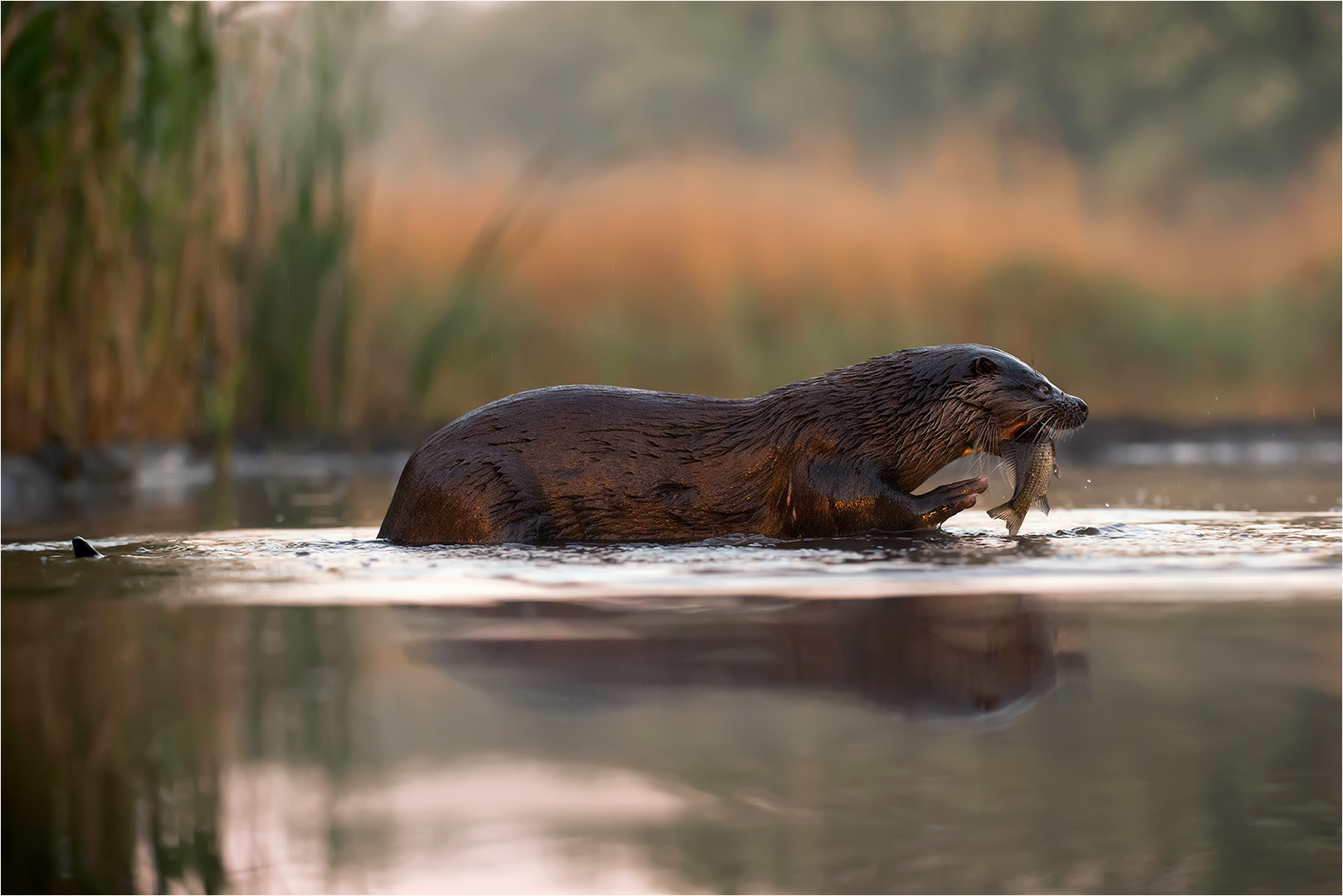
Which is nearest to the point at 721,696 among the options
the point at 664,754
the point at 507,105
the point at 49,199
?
the point at 664,754

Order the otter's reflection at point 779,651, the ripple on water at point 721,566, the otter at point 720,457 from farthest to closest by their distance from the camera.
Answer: the otter at point 720,457
the ripple on water at point 721,566
the otter's reflection at point 779,651

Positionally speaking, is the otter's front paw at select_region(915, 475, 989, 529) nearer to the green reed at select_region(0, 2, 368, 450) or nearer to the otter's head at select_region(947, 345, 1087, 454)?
the otter's head at select_region(947, 345, 1087, 454)

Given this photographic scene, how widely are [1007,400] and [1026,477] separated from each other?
22cm

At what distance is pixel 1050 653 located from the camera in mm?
2176

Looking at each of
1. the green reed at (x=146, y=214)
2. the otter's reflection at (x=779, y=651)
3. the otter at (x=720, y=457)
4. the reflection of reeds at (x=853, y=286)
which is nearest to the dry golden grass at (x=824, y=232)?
the reflection of reeds at (x=853, y=286)

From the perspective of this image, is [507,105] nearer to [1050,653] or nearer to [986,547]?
[986,547]

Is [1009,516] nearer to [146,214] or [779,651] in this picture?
[779,651]

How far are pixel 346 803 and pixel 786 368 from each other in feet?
23.4

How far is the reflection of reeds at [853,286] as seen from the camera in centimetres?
859

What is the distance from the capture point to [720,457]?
3963 mm

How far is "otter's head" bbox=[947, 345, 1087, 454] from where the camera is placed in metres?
4.07

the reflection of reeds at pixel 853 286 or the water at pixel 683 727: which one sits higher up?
the reflection of reeds at pixel 853 286

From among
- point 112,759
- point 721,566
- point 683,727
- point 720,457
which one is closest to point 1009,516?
point 720,457

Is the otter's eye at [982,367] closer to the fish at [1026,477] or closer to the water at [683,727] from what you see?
the fish at [1026,477]
